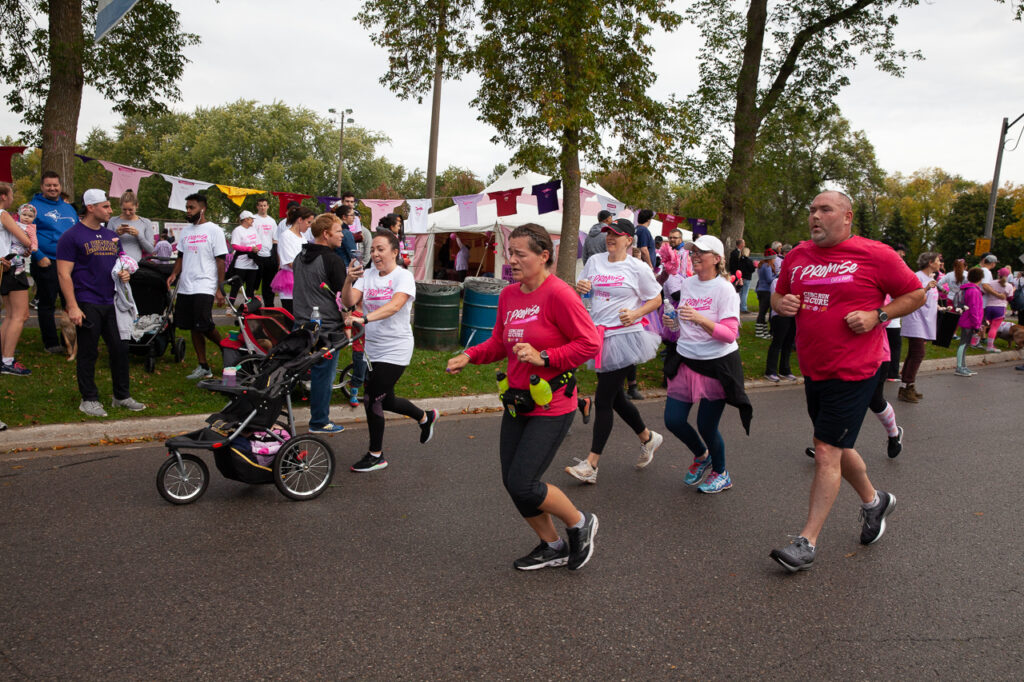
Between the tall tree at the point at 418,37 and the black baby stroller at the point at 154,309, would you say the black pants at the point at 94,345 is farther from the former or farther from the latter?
the tall tree at the point at 418,37

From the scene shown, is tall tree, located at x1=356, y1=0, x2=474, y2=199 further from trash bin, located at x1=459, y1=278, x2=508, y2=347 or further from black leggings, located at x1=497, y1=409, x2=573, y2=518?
black leggings, located at x1=497, y1=409, x2=573, y2=518

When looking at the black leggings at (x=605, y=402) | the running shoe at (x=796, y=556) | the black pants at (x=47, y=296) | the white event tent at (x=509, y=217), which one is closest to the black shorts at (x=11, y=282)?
the black pants at (x=47, y=296)

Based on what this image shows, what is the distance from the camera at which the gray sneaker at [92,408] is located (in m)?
6.63

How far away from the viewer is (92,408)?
6660mm

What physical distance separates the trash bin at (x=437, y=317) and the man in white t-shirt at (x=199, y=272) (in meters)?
3.02

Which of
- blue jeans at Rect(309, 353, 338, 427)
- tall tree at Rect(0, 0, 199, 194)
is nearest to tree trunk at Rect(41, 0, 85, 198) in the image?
tall tree at Rect(0, 0, 199, 194)

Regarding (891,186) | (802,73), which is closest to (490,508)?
(802,73)

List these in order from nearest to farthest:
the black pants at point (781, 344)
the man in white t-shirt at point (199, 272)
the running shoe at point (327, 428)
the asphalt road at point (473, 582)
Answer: the asphalt road at point (473, 582) → the running shoe at point (327, 428) → the man in white t-shirt at point (199, 272) → the black pants at point (781, 344)

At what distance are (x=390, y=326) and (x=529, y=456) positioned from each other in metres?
2.42

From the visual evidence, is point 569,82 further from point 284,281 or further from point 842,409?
point 842,409

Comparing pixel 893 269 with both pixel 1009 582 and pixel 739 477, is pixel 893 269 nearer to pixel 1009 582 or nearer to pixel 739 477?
pixel 1009 582

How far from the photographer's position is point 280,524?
4715mm

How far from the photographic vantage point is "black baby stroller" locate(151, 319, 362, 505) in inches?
194

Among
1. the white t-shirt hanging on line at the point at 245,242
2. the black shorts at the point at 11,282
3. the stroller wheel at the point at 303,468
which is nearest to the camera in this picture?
the stroller wheel at the point at 303,468
